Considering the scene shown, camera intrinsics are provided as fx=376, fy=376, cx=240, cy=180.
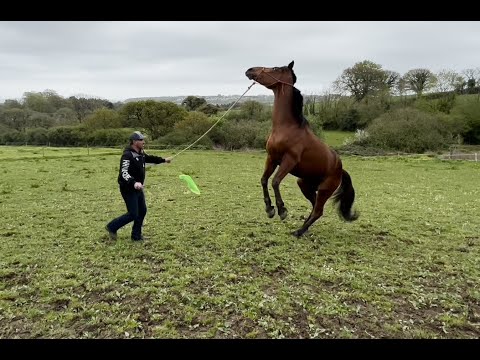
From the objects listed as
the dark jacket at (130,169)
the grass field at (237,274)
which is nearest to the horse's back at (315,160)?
the grass field at (237,274)

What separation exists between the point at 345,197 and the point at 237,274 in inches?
147

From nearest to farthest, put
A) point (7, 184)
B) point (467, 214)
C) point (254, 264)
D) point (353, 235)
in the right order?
point (254, 264) < point (353, 235) < point (467, 214) < point (7, 184)

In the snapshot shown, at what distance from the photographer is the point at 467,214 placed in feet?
37.7

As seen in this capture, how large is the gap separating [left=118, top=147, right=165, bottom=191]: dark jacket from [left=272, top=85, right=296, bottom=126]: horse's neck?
279 centimetres

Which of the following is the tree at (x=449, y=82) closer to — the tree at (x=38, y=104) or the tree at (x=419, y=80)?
the tree at (x=419, y=80)

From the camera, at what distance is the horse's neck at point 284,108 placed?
7.43 metres

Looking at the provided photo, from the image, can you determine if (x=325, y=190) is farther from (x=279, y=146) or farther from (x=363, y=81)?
(x=363, y=81)

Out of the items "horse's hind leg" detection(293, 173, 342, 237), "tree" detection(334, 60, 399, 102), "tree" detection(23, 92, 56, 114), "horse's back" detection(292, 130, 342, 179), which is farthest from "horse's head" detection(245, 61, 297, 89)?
"tree" detection(23, 92, 56, 114)

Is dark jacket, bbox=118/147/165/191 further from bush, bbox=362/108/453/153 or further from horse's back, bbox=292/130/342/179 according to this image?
bush, bbox=362/108/453/153

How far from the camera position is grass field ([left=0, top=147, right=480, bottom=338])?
177 inches

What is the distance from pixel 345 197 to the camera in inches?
341
